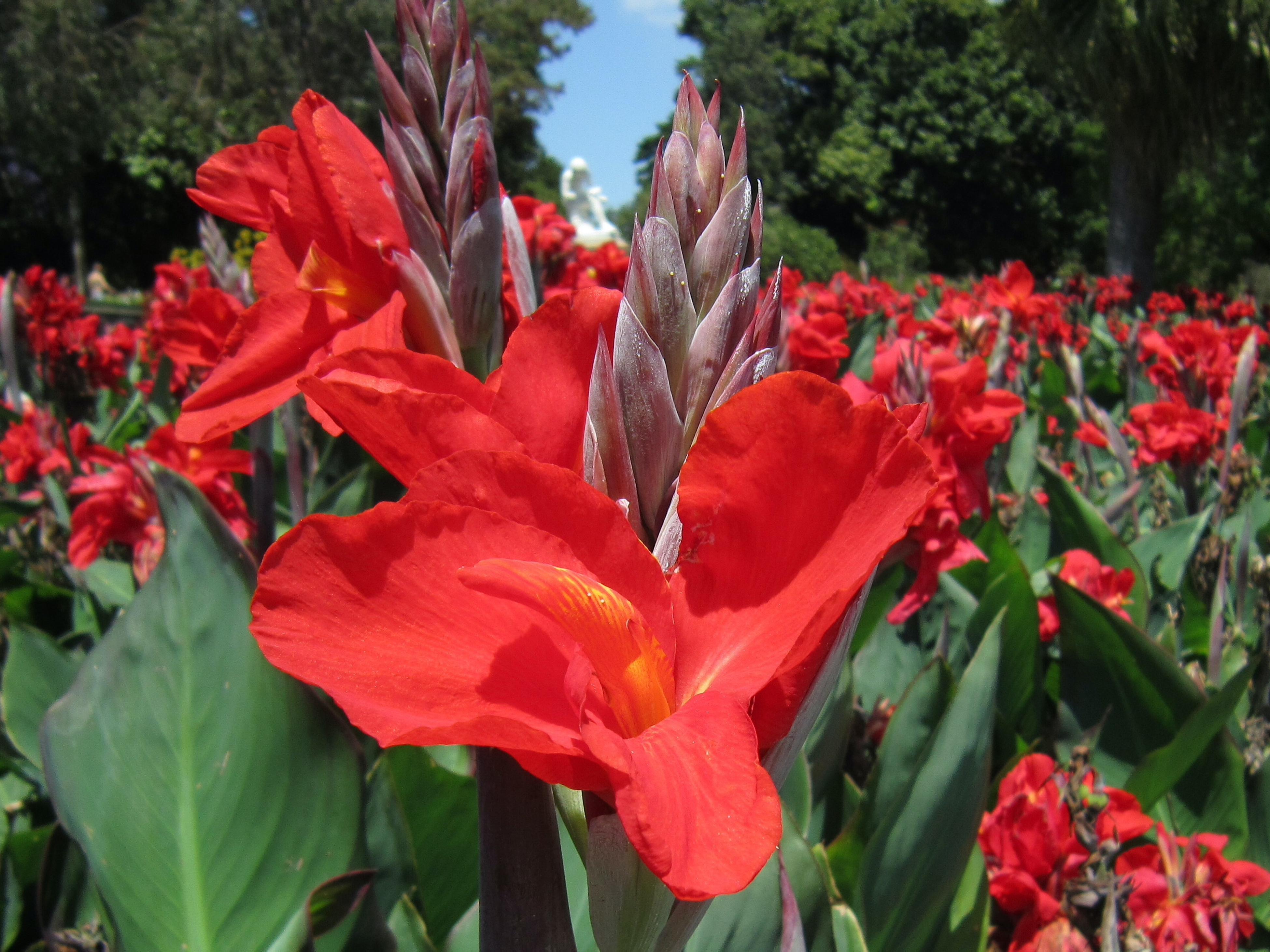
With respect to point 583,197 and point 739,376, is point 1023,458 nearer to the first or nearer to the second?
point 739,376

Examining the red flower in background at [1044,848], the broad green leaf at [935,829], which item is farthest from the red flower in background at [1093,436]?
the broad green leaf at [935,829]

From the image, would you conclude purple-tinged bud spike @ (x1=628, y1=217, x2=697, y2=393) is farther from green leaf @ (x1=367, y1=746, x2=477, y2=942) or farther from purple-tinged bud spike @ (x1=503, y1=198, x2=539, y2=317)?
green leaf @ (x1=367, y1=746, x2=477, y2=942)

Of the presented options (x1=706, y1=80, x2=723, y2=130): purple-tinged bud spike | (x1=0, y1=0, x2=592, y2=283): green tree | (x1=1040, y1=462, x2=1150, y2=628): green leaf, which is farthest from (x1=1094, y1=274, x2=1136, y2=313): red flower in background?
(x1=0, y1=0, x2=592, y2=283): green tree

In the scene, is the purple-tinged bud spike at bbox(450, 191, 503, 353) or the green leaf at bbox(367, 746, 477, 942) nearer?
the purple-tinged bud spike at bbox(450, 191, 503, 353)

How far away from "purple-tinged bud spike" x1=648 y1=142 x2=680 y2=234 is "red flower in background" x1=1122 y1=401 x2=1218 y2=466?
226 centimetres

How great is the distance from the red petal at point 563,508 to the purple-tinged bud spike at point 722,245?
11cm

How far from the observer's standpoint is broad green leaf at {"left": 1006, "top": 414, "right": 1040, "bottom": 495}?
8.89 feet

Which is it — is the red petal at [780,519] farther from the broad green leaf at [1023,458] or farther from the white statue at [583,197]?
the white statue at [583,197]

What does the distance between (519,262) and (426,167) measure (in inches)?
3.6

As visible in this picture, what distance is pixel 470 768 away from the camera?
3.85 feet

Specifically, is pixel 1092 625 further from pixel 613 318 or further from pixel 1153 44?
pixel 1153 44

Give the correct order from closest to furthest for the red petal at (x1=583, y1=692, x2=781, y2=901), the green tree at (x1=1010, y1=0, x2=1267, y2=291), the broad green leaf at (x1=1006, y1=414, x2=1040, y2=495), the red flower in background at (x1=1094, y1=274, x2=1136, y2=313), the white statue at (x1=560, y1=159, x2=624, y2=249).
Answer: the red petal at (x1=583, y1=692, x2=781, y2=901) → the broad green leaf at (x1=1006, y1=414, x2=1040, y2=495) → the red flower in background at (x1=1094, y1=274, x2=1136, y2=313) → the green tree at (x1=1010, y1=0, x2=1267, y2=291) → the white statue at (x1=560, y1=159, x2=624, y2=249)

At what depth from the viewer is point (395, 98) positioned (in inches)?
25.2

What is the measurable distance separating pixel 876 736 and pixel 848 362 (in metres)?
2.37
